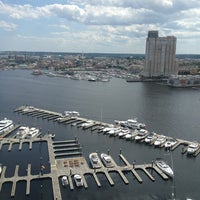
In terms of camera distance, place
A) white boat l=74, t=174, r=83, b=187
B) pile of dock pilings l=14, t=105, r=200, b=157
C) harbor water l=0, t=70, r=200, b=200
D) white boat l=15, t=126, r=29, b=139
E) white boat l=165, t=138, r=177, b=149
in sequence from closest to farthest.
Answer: harbor water l=0, t=70, r=200, b=200 → white boat l=74, t=174, r=83, b=187 → white boat l=165, t=138, r=177, b=149 → pile of dock pilings l=14, t=105, r=200, b=157 → white boat l=15, t=126, r=29, b=139

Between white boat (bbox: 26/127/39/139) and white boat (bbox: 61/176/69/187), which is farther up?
white boat (bbox: 26/127/39/139)

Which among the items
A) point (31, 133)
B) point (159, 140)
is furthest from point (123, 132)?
point (31, 133)

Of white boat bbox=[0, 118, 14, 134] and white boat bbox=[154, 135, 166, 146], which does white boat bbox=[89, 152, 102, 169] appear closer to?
white boat bbox=[154, 135, 166, 146]

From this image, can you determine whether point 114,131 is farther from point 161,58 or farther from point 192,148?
point 161,58

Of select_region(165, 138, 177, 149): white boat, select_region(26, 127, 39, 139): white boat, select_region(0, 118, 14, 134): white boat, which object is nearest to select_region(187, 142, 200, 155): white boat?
select_region(165, 138, 177, 149): white boat

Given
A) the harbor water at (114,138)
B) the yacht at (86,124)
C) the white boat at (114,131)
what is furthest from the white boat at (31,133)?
the white boat at (114,131)

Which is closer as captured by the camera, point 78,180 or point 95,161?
point 78,180

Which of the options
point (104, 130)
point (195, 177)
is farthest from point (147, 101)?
point (195, 177)

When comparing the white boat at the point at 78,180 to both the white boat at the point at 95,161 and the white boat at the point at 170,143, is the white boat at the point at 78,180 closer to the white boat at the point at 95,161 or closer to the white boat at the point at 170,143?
the white boat at the point at 95,161

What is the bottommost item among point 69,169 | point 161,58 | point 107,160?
point 69,169
